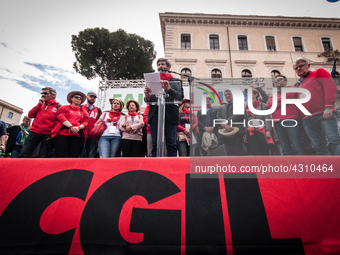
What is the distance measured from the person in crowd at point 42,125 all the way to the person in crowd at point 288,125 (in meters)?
2.95

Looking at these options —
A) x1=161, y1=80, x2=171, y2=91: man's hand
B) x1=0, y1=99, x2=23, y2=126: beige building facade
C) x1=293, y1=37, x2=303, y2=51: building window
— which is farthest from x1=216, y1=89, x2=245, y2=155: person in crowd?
x1=0, y1=99, x2=23, y2=126: beige building facade

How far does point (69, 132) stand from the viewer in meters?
2.48

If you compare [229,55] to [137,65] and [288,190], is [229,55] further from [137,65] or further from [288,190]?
[288,190]

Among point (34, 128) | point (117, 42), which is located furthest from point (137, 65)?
point (34, 128)

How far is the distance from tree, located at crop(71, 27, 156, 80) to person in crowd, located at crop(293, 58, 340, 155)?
19394mm

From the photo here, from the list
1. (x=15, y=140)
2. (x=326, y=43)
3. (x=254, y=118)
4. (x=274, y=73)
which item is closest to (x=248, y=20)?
(x=274, y=73)

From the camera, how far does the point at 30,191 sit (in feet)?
4.19

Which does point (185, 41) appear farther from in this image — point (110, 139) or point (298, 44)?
point (110, 139)

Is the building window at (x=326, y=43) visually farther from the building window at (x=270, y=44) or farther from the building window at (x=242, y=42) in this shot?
the building window at (x=242, y=42)

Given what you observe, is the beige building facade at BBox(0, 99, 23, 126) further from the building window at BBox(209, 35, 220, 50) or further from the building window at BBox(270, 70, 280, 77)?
the building window at BBox(270, 70, 280, 77)

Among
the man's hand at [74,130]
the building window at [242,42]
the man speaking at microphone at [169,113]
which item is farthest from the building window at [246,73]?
the man's hand at [74,130]

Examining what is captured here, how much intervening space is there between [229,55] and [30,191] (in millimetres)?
15903

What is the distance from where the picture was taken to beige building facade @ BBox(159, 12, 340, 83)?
14.2 meters

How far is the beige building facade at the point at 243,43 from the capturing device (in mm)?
14164
